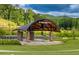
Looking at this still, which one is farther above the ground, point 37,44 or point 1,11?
point 1,11

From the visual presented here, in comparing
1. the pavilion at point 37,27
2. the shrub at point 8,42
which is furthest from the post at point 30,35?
the shrub at point 8,42

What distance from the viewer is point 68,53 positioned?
3.39 metres

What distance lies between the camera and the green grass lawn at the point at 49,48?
338 centimetres

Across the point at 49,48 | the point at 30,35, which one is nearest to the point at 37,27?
the point at 30,35

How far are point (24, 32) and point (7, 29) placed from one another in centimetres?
15

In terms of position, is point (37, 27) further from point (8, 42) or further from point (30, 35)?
point (8, 42)

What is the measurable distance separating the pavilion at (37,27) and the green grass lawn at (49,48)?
0.08 m

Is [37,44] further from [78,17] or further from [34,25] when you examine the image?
[78,17]

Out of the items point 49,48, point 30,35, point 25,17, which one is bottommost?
point 49,48

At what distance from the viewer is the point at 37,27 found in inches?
135

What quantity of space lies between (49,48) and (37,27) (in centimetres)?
21

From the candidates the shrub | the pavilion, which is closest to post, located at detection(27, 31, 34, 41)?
the pavilion
